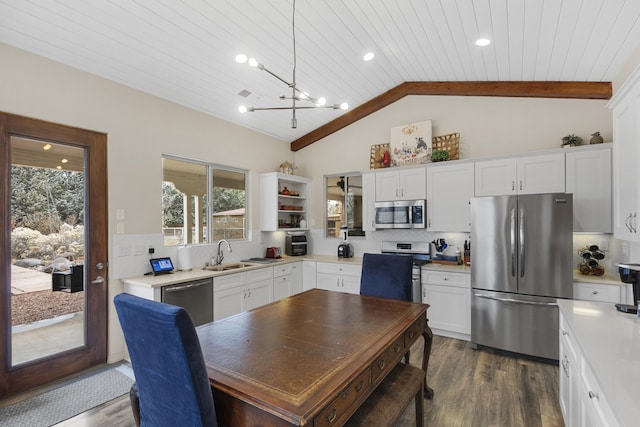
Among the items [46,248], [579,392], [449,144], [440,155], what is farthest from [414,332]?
[46,248]

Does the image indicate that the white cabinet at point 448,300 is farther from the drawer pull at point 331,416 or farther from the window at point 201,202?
the drawer pull at point 331,416

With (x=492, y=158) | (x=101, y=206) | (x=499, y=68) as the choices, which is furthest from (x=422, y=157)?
(x=101, y=206)

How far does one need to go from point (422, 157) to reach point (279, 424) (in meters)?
4.03

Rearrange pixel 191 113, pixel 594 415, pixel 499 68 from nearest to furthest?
1. pixel 594 415
2. pixel 499 68
3. pixel 191 113

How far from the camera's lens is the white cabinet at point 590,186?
3.17m

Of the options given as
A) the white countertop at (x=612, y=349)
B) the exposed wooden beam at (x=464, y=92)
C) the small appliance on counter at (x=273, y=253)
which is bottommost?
the white countertop at (x=612, y=349)

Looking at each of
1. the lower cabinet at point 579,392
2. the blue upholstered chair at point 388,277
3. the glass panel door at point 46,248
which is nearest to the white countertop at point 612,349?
the lower cabinet at point 579,392

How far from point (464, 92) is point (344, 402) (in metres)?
4.14

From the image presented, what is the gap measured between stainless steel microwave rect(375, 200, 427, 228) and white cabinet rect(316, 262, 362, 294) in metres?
0.76

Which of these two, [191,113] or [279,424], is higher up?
[191,113]

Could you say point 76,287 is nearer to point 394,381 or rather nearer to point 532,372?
point 394,381

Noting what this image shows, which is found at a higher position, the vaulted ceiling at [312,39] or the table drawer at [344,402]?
the vaulted ceiling at [312,39]

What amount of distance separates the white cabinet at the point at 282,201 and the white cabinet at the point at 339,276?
977mm

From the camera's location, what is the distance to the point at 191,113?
3986mm
